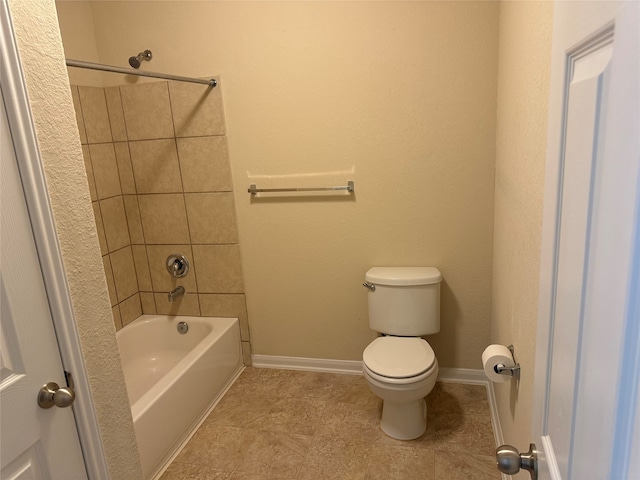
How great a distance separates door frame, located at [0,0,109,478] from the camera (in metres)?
0.95

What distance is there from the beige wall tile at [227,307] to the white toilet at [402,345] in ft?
2.84

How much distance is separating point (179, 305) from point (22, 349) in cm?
197

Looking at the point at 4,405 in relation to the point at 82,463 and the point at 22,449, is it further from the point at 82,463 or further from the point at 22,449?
the point at 82,463

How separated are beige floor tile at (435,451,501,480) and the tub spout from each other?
5.92ft

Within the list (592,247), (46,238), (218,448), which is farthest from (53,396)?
(218,448)

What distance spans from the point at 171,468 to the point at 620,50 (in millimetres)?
2314

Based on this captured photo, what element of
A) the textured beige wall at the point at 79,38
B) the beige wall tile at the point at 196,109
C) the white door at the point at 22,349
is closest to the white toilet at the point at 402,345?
the beige wall tile at the point at 196,109

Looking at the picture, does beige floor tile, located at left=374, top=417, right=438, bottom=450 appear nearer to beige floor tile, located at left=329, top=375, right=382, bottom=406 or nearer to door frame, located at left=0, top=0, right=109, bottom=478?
beige floor tile, located at left=329, top=375, right=382, bottom=406

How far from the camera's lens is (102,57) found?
2672 millimetres

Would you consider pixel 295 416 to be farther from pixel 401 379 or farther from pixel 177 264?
pixel 177 264

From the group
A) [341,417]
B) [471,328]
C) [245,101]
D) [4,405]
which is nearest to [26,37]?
[4,405]

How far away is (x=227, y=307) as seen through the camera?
2.86m

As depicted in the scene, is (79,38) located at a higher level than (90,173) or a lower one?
higher

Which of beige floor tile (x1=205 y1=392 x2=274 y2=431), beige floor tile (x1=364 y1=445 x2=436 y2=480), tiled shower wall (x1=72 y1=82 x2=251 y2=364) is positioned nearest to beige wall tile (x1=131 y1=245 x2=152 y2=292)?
tiled shower wall (x1=72 y1=82 x2=251 y2=364)
